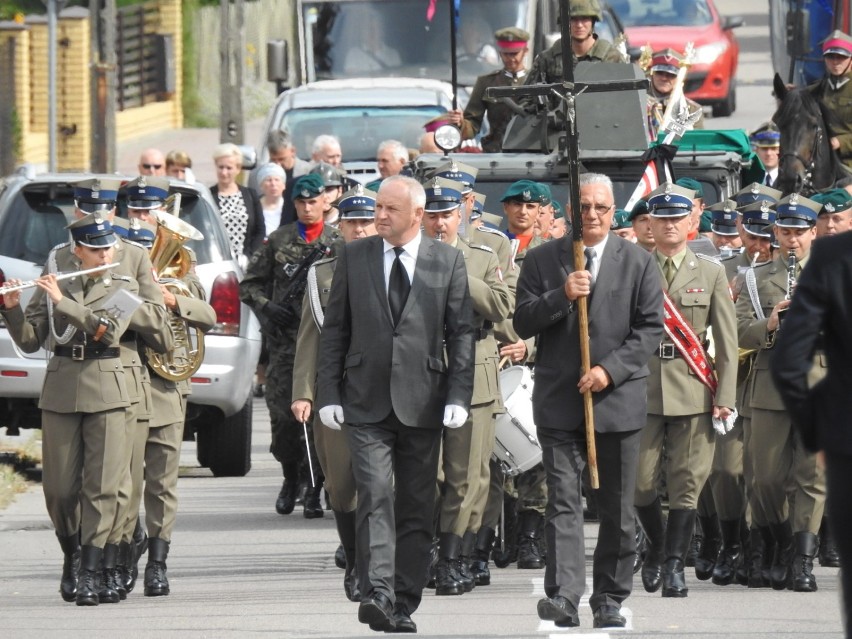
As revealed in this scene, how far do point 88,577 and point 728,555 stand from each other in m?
3.30

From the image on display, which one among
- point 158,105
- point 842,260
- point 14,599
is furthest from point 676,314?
point 158,105

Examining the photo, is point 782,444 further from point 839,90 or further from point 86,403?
point 839,90

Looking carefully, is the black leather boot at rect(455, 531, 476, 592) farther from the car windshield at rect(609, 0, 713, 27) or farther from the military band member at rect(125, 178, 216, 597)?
the car windshield at rect(609, 0, 713, 27)

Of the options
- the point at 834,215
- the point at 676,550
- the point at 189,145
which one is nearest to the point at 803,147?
the point at 834,215

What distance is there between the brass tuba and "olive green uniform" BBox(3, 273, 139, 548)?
0.60 metres

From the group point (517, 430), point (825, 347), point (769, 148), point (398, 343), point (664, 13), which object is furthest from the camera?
point (664, 13)

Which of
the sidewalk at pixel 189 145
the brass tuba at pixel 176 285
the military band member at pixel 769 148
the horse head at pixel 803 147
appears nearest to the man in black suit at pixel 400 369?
the brass tuba at pixel 176 285

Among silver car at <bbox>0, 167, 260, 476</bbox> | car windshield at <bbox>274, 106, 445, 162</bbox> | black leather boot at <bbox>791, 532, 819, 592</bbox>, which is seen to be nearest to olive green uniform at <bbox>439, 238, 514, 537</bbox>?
black leather boot at <bbox>791, 532, 819, 592</bbox>

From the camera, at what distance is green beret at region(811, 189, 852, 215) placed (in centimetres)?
1220

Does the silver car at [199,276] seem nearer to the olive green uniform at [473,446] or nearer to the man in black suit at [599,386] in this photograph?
the olive green uniform at [473,446]

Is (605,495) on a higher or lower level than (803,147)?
lower

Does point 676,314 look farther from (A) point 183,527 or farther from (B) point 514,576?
(A) point 183,527

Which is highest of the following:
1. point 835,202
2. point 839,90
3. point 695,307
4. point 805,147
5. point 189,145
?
point 839,90

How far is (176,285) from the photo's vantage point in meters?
12.2
